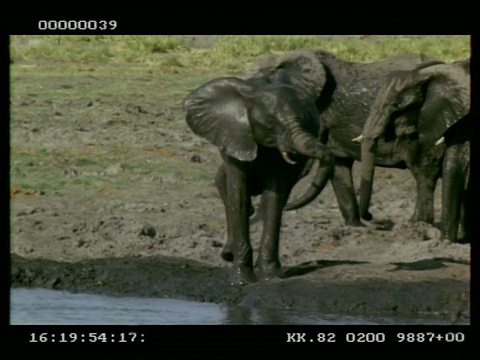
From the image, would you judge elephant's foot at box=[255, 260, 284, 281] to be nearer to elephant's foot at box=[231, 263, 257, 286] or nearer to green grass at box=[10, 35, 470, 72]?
elephant's foot at box=[231, 263, 257, 286]

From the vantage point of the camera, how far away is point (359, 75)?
668 inches

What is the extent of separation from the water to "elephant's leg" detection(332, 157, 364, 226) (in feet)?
9.22

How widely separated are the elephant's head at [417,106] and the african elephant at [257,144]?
208 centimetres

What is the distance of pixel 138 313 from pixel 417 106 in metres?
3.75

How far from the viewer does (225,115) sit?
544 inches

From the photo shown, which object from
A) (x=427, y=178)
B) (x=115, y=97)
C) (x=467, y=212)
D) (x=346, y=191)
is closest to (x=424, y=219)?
(x=427, y=178)

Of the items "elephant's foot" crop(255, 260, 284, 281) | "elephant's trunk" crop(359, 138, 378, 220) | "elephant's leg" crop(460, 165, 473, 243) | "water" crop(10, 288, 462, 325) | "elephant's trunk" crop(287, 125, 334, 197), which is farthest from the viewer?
"elephant's trunk" crop(359, 138, 378, 220)

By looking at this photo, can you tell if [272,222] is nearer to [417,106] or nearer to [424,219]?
[424,219]

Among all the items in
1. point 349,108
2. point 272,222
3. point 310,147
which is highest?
point 349,108

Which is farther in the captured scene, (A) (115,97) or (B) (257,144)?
(A) (115,97)

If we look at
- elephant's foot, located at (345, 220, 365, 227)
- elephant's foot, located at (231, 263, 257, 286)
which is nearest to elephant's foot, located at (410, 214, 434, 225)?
elephant's foot, located at (345, 220, 365, 227)

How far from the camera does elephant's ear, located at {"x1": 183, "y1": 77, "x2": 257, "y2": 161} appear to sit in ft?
44.4
